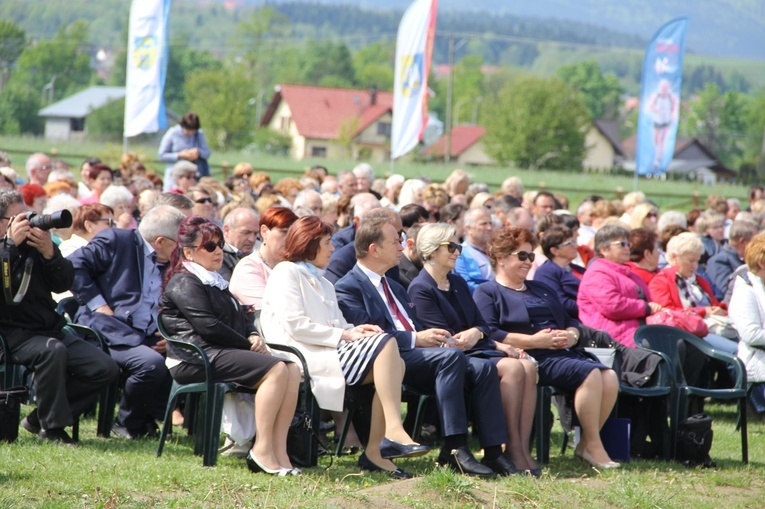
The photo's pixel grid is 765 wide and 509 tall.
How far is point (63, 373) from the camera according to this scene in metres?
5.68

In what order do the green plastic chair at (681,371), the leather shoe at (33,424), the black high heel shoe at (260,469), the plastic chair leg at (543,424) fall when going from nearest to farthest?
the black high heel shoe at (260,469), the leather shoe at (33,424), the plastic chair leg at (543,424), the green plastic chair at (681,371)

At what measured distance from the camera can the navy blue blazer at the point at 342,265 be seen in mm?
6961


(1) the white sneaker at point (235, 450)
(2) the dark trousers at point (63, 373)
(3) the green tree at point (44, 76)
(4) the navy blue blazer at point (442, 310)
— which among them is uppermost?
(3) the green tree at point (44, 76)

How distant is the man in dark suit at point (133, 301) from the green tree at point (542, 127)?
6700 centimetres

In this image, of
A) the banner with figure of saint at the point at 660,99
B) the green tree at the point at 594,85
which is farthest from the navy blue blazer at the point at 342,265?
the green tree at the point at 594,85

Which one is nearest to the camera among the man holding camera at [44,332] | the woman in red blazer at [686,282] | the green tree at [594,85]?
the man holding camera at [44,332]

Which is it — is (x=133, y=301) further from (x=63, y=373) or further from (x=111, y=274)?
(x=63, y=373)

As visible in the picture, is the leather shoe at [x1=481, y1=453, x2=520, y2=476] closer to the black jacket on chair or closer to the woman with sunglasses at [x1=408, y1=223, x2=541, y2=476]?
the woman with sunglasses at [x1=408, y1=223, x2=541, y2=476]

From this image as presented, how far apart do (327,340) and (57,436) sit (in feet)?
5.46

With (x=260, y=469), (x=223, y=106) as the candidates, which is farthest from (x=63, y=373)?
(x=223, y=106)

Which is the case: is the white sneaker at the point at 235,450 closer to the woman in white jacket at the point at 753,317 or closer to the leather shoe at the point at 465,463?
the leather shoe at the point at 465,463

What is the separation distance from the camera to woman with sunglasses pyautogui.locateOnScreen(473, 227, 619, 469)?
6254 mm

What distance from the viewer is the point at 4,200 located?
576 cm

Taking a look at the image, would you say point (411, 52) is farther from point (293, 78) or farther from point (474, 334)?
point (293, 78)
